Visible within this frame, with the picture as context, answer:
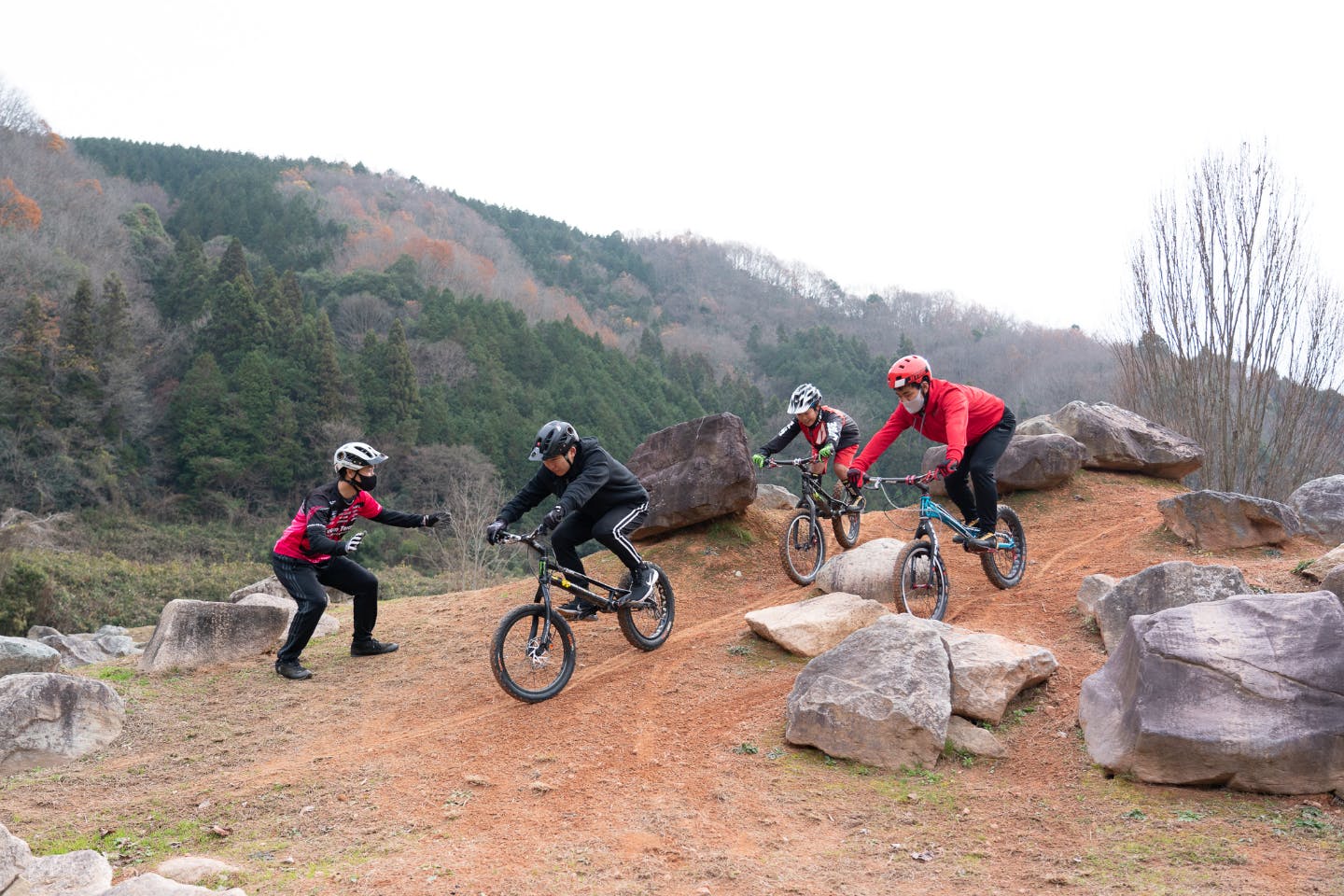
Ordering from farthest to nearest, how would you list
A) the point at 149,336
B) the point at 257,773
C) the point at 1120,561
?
1. the point at 149,336
2. the point at 1120,561
3. the point at 257,773

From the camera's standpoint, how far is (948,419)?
7941 mm

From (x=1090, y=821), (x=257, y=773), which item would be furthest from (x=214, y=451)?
(x=1090, y=821)

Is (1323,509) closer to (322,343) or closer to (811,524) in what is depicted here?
(811,524)

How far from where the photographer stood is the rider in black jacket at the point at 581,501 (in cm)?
734

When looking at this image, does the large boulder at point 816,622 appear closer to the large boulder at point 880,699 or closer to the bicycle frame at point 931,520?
the bicycle frame at point 931,520

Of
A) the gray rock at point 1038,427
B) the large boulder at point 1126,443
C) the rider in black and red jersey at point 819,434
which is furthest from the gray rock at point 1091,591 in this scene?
the gray rock at point 1038,427

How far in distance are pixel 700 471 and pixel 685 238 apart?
8314cm

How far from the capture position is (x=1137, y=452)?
50.1ft

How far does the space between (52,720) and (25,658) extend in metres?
4.10

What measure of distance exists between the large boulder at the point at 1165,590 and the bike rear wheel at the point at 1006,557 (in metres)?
1.50

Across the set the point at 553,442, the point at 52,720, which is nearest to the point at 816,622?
the point at 553,442

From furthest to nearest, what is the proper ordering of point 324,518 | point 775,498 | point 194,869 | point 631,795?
point 775,498 < point 324,518 < point 631,795 < point 194,869

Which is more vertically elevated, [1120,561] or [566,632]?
[1120,561]

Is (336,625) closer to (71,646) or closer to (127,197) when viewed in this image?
(71,646)
